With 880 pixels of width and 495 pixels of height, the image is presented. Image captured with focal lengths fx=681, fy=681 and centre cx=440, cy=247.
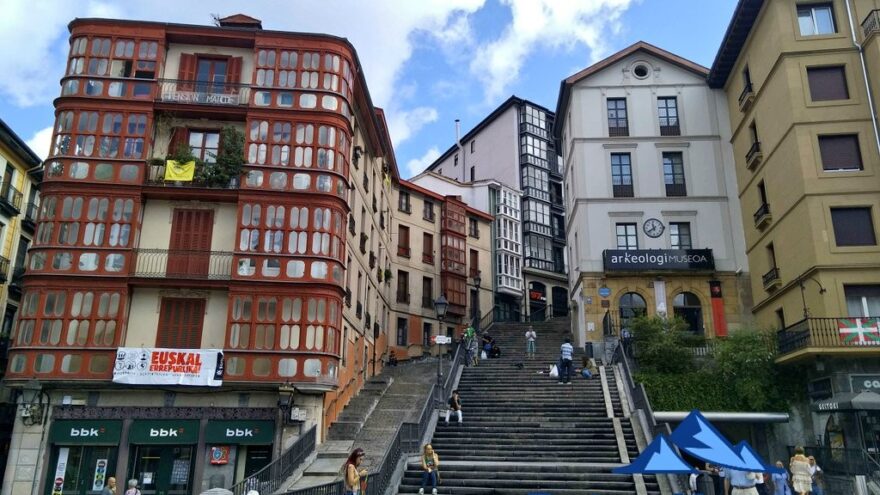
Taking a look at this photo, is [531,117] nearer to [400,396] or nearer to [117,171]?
[400,396]

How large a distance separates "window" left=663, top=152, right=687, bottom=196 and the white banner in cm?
2158

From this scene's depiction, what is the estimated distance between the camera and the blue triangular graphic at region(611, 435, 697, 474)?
1128 cm

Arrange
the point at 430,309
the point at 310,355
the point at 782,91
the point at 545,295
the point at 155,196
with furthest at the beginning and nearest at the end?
the point at 545,295
the point at 430,309
the point at 782,91
the point at 155,196
the point at 310,355

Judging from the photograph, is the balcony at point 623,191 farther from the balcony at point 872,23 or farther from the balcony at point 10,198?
the balcony at point 10,198

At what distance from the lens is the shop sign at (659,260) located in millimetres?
29953

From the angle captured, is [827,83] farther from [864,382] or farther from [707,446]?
[707,446]

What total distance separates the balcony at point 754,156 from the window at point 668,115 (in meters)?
4.41

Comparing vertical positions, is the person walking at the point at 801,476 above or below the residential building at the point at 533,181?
below

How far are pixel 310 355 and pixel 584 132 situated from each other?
18.5 m

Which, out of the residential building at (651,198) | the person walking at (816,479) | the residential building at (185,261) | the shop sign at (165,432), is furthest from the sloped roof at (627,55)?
the shop sign at (165,432)

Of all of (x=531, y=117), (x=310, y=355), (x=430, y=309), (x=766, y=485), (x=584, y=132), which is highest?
(x=531, y=117)

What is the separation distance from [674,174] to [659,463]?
904 inches

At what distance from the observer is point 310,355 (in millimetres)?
20750

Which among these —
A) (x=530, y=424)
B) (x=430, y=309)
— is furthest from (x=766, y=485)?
(x=430, y=309)
